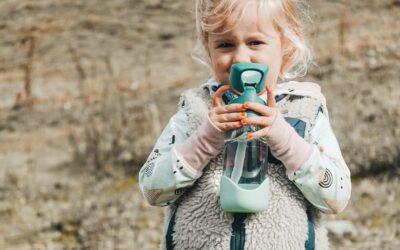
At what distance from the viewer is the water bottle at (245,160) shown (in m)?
1.98

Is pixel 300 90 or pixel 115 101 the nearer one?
pixel 300 90

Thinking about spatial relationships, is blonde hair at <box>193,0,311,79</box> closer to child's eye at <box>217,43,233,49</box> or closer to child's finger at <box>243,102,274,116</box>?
child's eye at <box>217,43,233,49</box>

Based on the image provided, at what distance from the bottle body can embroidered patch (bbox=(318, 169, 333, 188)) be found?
0.13 meters

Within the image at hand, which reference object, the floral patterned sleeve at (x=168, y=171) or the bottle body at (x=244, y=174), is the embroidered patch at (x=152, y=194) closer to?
the floral patterned sleeve at (x=168, y=171)

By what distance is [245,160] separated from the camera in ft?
6.65

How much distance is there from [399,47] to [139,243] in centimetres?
189

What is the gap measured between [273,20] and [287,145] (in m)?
0.32

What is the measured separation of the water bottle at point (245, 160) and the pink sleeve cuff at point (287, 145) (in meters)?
0.04

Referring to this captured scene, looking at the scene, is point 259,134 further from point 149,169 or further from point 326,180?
point 149,169

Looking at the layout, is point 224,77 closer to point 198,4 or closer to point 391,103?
point 198,4

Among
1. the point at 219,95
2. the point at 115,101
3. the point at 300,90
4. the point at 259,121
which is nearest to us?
the point at 259,121

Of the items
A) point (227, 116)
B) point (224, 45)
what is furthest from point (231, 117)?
point (224, 45)

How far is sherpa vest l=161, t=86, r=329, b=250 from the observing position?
81.0 inches

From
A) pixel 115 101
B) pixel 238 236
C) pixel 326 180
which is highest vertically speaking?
pixel 326 180
